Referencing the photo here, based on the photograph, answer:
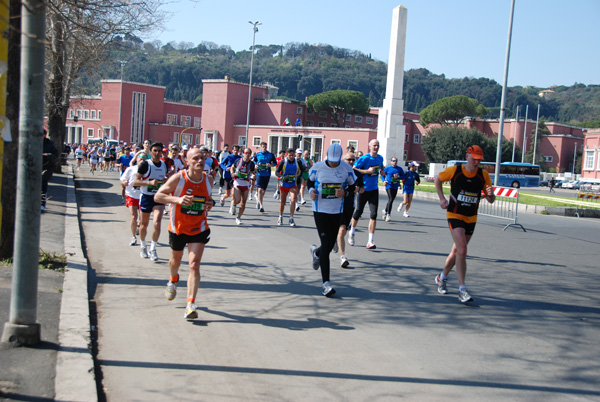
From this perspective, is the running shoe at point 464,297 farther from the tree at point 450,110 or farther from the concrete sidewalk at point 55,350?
the tree at point 450,110

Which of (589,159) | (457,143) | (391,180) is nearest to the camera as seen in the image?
(391,180)

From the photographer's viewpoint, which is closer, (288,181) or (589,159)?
(288,181)

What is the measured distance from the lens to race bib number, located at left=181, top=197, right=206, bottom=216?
20.5 ft

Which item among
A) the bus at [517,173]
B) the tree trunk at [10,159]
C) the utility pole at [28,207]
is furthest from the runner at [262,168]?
the bus at [517,173]

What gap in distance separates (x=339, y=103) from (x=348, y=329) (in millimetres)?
95010

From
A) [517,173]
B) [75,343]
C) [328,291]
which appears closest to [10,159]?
[75,343]

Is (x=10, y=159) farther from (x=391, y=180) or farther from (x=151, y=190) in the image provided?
(x=391, y=180)

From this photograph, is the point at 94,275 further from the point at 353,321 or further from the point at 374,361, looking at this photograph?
the point at 374,361

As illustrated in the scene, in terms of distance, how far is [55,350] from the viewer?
474 centimetres

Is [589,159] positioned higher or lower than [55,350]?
higher

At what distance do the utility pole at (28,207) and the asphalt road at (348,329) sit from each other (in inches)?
30.1

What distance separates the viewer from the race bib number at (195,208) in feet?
20.5

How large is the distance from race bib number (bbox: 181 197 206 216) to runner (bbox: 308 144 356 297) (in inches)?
67.3

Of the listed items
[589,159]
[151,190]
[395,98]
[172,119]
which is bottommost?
[151,190]
